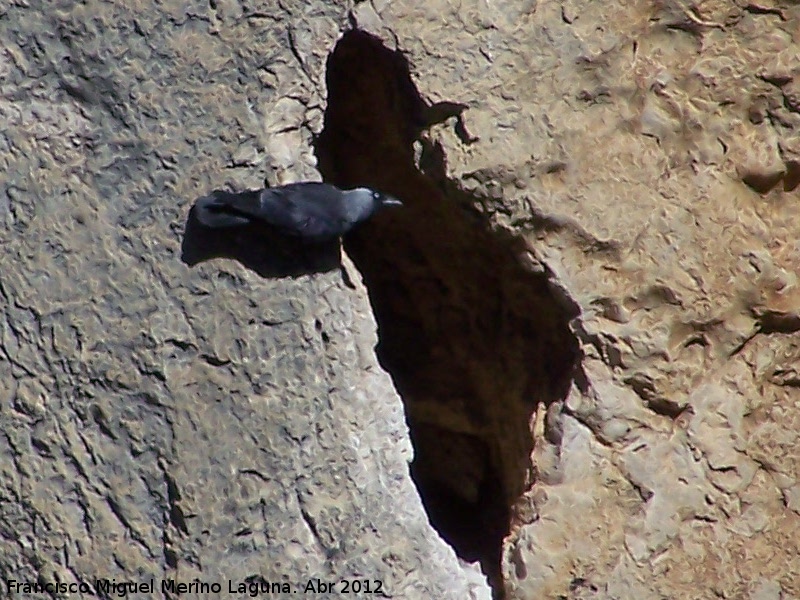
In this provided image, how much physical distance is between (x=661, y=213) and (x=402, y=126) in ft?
1.17

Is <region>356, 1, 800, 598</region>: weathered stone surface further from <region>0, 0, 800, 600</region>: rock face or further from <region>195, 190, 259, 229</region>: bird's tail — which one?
<region>195, 190, 259, 229</region>: bird's tail

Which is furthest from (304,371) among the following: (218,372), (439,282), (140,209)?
(439,282)

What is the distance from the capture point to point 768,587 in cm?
150

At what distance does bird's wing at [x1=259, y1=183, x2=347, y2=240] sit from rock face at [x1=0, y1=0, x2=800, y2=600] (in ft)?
0.14

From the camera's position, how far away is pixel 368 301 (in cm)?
146

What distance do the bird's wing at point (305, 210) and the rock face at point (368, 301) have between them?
4 centimetres

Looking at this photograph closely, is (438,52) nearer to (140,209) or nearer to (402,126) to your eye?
(402,126)

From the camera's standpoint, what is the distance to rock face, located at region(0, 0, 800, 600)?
4.59ft

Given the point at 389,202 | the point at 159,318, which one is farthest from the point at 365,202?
the point at 159,318

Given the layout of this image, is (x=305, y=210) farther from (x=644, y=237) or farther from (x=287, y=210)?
(x=644, y=237)

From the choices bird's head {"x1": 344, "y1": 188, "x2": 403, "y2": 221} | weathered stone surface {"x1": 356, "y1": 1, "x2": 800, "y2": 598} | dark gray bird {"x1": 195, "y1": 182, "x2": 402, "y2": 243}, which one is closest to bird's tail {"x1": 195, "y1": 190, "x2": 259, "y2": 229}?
dark gray bird {"x1": 195, "y1": 182, "x2": 402, "y2": 243}

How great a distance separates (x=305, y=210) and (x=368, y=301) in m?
0.15

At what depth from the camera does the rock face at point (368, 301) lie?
1398mm

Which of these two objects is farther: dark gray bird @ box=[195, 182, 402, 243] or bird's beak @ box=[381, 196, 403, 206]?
bird's beak @ box=[381, 196, 403, 206]
